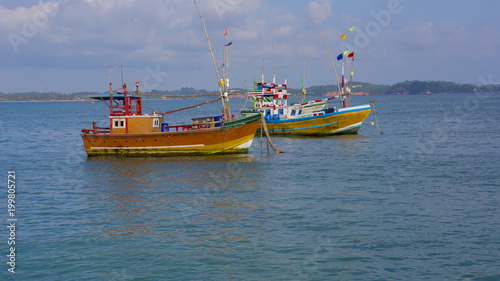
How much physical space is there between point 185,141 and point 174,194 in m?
12.5

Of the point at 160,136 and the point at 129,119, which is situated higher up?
the point at 129,119

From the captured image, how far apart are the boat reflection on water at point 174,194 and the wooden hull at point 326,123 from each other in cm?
1582

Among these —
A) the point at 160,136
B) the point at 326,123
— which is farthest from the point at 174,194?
the point at 326,123

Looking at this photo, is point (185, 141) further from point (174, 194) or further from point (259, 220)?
point (259, 220)

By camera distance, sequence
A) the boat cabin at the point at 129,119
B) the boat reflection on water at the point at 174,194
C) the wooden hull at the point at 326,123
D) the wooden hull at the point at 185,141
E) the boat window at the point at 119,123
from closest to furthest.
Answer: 1. the boat reflection on water at the point at 174,194
2. the wooden hull at the point at 185,141
3. the boat cabin at the point at 129,119
4. the boat window at the point at 119,123
5. the wooden hull at the point at 326,123

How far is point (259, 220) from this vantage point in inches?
729

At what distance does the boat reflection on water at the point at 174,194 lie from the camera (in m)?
17.6

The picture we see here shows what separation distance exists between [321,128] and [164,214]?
32.7m

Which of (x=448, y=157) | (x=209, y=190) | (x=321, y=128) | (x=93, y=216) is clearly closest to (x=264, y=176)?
(x=209, y=190)

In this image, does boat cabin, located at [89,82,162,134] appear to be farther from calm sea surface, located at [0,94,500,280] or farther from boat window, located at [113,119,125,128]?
calm sea surface, located at [0,94,500,280]

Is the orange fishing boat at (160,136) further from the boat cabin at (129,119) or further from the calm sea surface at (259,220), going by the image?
the calm sea surface at (259,220)

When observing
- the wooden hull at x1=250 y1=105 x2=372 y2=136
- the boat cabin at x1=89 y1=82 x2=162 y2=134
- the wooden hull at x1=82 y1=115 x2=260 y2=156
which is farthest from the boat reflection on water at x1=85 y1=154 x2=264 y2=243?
the wooden hull at x1=250 y1=105 x2=372 y2=136

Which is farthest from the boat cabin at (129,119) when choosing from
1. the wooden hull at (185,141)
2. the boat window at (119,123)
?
the wooden hull at (185,141)

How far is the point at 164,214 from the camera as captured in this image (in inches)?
767
